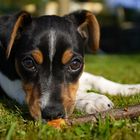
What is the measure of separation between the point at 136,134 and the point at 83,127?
0.49 metres

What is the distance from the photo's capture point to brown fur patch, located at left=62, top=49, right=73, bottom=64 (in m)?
5.27

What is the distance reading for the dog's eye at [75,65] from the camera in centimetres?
542

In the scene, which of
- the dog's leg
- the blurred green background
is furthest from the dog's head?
the blurred green background

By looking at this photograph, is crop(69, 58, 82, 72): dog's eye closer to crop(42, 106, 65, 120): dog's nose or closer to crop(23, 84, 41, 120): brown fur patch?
crop(23, 84, 41, 120): brown fur patch

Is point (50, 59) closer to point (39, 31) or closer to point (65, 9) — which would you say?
point (39, 31)

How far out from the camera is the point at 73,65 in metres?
5.46

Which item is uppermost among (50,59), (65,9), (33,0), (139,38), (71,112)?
(50,59)

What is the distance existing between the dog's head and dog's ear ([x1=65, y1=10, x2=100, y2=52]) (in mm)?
158

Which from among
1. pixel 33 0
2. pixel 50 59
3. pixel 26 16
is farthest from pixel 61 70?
pixel 33 0

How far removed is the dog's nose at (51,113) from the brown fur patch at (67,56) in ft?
2.34

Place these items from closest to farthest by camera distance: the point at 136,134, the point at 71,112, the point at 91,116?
the point at 136,134
the point at 91,116
the point at 71,112

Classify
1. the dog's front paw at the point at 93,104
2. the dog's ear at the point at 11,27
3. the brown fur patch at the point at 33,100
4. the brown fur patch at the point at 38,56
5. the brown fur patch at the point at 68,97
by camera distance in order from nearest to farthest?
the brown fur patch at the point at 33,100
the brown fur patch at the point at 68,97
the brown fur patch at the point at 38,56
the dog's front paw at the point at 93,104
the dog's ear at the point at 11,27

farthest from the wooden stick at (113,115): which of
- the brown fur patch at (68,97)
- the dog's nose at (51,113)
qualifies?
the brown fur patch at (68,97)

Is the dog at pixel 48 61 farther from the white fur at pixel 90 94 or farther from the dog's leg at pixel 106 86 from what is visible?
the dog's leg at pixel 106 86
